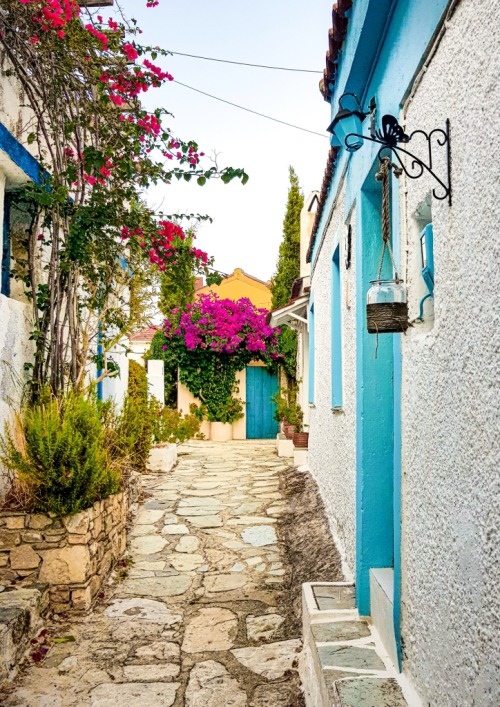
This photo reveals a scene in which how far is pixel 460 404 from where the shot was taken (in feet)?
5.33

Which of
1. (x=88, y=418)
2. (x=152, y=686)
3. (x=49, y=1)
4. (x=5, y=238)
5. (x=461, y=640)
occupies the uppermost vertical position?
(x=49, y=1)

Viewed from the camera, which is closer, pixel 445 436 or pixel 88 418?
pixel 445 436

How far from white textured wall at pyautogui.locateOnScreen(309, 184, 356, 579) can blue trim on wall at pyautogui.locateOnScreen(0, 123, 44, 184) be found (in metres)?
2.49

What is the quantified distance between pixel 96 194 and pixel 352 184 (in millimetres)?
2410

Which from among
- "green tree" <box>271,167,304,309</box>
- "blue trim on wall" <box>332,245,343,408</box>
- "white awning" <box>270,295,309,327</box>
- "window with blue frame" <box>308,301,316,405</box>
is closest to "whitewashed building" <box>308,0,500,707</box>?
"blue trim on wall" <box>332,245,343,408</box>

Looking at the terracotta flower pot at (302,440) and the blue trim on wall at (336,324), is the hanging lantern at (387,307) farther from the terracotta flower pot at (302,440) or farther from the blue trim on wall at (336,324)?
the terracotta flower pot at (302,440)

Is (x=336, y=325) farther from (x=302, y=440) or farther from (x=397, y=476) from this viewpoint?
(x=302, y=440)

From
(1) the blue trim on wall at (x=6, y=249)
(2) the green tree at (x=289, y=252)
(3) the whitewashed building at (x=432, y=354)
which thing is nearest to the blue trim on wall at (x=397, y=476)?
(3) the whitewashed building at (x=432, y=354)

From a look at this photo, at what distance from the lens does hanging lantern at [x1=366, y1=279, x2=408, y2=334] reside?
220 centimetres

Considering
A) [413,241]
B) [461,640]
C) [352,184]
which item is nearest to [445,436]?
[461,640]

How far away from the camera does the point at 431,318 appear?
2.20 m

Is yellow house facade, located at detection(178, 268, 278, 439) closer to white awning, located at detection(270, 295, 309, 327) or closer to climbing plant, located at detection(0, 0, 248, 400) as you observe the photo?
white awning, located at detection(270, 295, 309, 327)

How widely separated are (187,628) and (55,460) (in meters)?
1.50

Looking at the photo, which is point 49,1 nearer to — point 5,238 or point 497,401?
point 5,238
